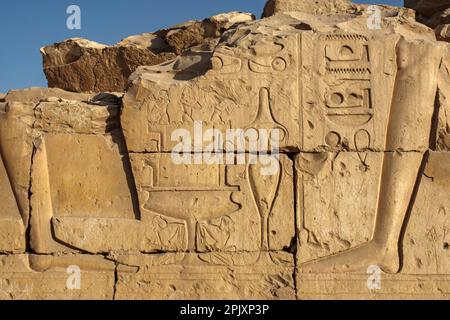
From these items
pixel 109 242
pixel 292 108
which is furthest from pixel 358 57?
pixel 109 242

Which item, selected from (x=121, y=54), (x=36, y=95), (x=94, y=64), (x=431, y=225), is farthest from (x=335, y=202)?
(x=94, y=64)

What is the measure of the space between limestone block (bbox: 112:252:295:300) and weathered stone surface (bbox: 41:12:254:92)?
17.5 feet

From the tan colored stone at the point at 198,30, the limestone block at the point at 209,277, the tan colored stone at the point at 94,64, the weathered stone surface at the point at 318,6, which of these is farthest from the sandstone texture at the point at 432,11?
the limestone block at the point at 209,277

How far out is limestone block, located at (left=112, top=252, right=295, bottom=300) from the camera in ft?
13.4

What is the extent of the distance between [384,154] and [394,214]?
48cm

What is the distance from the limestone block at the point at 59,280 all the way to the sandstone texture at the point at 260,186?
0.04 ft

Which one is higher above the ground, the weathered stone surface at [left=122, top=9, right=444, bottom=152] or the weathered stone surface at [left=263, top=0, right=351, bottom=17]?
the weathered stone surface at [left=263, top=0, right=351, bottom=17]

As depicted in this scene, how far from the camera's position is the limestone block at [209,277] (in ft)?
13.4

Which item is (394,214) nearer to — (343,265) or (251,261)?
(343,265)

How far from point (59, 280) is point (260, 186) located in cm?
176

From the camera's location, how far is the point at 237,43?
14.2 ft

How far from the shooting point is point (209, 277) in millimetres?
4109

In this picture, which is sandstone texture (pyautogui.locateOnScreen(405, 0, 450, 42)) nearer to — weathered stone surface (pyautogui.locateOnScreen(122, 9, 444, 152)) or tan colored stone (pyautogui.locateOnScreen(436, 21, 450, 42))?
tan colored stone (pyautogui.locateOnScreen(436, 21, 450, 42))

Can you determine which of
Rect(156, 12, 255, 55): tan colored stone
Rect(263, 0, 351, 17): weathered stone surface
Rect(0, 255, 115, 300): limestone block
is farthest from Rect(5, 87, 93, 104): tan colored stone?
Rect(156, 12, 255, 55): tan colored stone
